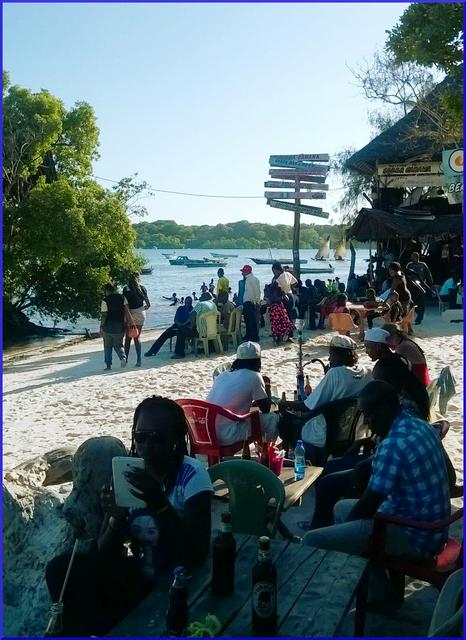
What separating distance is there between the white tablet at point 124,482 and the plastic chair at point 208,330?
9.66m

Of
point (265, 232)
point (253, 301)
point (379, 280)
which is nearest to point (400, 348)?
point (253, 301)

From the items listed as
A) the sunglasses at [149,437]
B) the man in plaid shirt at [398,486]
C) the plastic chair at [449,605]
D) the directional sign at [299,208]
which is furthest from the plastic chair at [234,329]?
the plastic chair at [449,605]

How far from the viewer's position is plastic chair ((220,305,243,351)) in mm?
12750

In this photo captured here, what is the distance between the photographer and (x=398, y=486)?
10.1 feet

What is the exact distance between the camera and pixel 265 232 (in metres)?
91.9

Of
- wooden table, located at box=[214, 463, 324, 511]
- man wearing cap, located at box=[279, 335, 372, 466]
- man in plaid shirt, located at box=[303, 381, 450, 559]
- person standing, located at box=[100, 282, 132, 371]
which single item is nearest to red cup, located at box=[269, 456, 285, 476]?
wooden table, located at box=[214, 463, 324, 511]

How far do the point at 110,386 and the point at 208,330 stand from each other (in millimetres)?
2686

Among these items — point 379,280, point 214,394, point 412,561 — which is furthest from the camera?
point 379,280

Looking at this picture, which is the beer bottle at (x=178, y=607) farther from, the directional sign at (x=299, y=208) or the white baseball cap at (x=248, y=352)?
the directional sign at (x=299, y=208)

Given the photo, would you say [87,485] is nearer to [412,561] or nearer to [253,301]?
[412,561]

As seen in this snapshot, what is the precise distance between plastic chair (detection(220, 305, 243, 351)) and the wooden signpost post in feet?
19.9

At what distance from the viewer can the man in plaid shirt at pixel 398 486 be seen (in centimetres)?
301

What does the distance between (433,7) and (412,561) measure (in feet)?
15.2

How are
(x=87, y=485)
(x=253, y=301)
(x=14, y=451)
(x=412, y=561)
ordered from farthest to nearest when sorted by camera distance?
(x=253, y=301) < (x=14, y=451) < (x=412, y=561) < (x=87, y=485)
